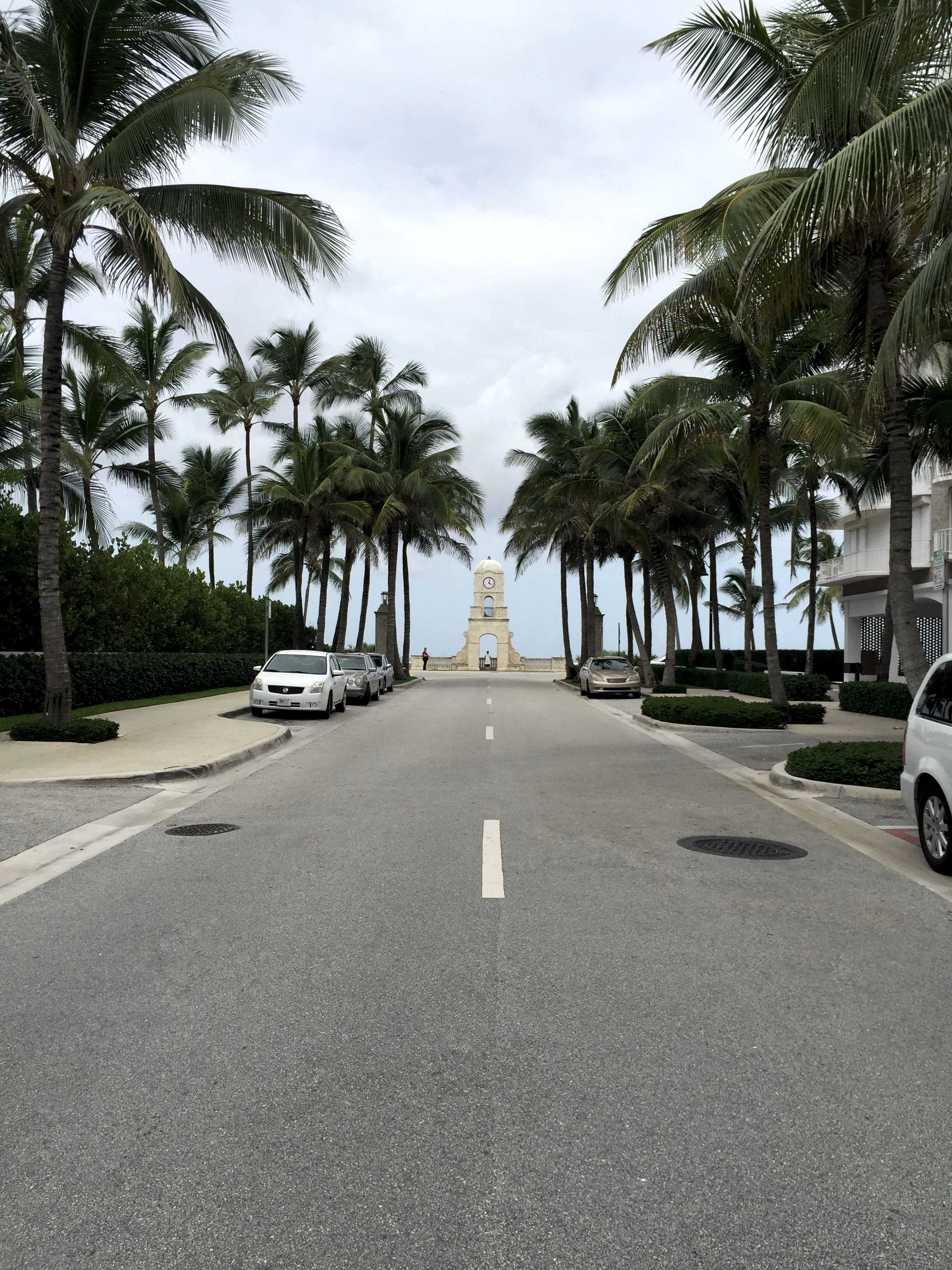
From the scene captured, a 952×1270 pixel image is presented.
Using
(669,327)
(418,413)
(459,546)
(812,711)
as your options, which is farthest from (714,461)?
(459,546)

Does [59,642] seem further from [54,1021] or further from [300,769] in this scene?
[54,1021]

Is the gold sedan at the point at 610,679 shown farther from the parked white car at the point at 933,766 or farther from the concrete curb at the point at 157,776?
the parked white car at the point at 933,766

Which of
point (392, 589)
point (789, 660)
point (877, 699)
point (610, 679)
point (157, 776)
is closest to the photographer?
point (157, 776)

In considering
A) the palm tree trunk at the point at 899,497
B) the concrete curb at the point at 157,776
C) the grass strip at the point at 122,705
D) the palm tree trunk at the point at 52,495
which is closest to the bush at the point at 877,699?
the palm tree trunk at the point at 899,497

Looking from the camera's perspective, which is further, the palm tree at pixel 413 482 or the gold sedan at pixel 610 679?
the palm tree at pixel 413 482

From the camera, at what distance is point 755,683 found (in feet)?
97.3

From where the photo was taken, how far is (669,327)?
1509 centimetres

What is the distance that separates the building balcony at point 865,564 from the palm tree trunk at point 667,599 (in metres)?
8.09

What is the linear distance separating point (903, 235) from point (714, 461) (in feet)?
51.6

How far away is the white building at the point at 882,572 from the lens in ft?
113

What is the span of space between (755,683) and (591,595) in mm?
15885

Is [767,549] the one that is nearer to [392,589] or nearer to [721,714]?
[721,714]

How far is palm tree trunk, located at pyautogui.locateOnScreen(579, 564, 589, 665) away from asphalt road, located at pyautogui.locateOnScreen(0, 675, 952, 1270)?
128 ft

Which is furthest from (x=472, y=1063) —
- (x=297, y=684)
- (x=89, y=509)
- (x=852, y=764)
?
(x=89, y=509)
